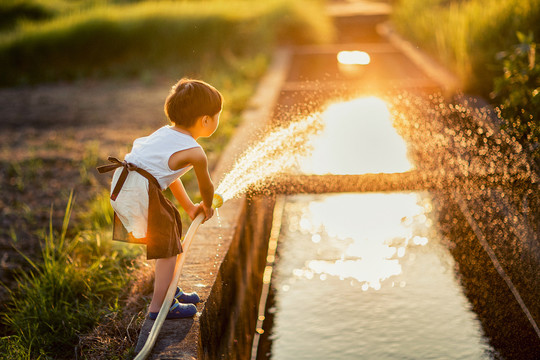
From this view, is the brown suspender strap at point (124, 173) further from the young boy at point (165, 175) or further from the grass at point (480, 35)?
the grass at point (480, 35)

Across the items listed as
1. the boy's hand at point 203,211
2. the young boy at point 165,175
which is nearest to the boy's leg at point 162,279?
the young boy at point 165,175

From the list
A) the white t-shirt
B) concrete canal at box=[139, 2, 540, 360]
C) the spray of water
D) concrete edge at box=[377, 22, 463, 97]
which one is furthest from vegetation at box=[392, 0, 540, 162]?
the white t-shirt

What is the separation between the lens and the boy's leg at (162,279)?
9.45ft

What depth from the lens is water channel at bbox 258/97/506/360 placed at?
3.05m

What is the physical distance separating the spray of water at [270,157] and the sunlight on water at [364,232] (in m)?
0.41

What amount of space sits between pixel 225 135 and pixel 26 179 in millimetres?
1956

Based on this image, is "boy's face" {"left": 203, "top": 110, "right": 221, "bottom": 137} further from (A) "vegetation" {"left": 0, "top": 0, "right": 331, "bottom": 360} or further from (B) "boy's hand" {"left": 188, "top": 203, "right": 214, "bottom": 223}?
(A) "vegetation" {"left": 0, "top": 0, "right": 331, "bottom": 360}

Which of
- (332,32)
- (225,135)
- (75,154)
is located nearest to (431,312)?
(225,135)

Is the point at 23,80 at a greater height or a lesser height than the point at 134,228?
greater

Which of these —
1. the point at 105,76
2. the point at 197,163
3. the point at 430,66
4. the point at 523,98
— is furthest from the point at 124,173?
the point at 105,76

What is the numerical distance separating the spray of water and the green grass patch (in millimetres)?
5671

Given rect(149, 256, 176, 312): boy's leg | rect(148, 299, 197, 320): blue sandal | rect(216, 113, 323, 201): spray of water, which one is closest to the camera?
rect(148, 299, 197, 320): blue sandal

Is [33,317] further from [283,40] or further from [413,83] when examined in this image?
[283,40]

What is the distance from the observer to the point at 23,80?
11625mm
